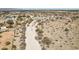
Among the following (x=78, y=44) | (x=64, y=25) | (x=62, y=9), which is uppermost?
(x=62, y=9)

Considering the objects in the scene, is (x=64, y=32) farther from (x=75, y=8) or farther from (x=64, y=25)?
(x=75, y=8)

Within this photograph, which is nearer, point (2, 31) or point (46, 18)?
point (2, 31)

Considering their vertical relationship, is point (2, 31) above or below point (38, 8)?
below
